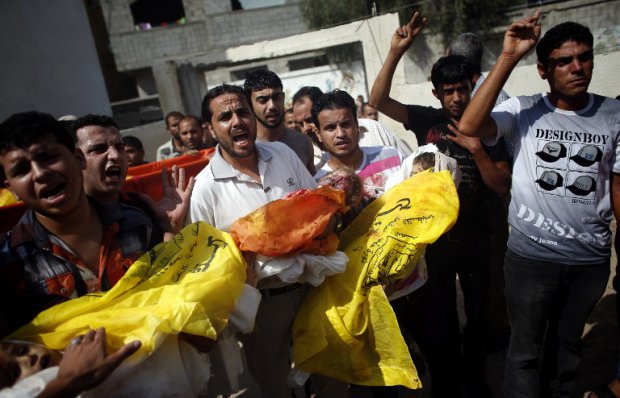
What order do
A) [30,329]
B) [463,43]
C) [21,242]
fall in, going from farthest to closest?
1. [463,43]
2. [21,242]
3. [30,329]

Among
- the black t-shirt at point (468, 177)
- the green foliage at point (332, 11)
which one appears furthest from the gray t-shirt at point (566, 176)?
the green foliage at point (332, 11)

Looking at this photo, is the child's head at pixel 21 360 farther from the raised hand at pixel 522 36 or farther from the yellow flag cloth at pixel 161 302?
the raised hand at pixel 522 36

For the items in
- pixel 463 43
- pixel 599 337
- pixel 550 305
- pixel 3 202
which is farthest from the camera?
pixel 463 43

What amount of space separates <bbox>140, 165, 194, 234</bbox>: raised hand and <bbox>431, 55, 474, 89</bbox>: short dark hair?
5.60 feet

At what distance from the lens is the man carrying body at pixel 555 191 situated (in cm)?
199

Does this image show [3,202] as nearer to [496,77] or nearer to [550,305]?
[496,77]

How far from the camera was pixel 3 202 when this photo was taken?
7.91 feet

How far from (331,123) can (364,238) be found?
3.06 ft

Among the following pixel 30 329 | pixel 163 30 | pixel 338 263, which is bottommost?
pixel 338 263

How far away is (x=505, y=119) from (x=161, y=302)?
1.93m

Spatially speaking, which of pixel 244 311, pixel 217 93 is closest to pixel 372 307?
pixel 244 311

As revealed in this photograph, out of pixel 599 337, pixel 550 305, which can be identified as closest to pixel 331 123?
pixel 550 305

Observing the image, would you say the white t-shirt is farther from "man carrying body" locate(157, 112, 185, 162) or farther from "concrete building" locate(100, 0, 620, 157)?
"concrete building" locate(100, 0, 620, 157)

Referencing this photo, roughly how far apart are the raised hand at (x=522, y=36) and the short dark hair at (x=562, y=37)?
5.6 inches
